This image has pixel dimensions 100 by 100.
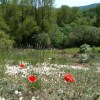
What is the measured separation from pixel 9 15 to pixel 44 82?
56502 mm

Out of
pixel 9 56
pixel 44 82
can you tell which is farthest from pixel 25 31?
pixel 44 82

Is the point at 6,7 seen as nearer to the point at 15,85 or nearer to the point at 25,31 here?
the point at 25,31

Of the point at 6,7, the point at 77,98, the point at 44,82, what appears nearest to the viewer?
the point at 77,98

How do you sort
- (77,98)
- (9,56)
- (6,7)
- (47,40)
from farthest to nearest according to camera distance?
(6,7) < (47,40) < (9,56) < (77,98)

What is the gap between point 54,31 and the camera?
2763 inches

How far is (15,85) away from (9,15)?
57.1 meters

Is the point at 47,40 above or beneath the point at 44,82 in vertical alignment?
beneath

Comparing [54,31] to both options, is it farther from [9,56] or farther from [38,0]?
[9,56]

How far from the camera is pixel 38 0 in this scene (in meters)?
69.2

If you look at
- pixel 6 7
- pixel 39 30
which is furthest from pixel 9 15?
pixel 39 30

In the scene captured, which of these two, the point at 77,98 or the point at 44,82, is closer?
the point at 77,98

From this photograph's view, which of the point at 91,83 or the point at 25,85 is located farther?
the point at 91,83

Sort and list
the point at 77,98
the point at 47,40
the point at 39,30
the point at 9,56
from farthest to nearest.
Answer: the point at 39,30 < the point at 47,40 < the point at 9,56 < the point at 77,98

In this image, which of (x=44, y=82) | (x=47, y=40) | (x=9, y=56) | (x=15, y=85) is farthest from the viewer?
(x=47, y=40)
